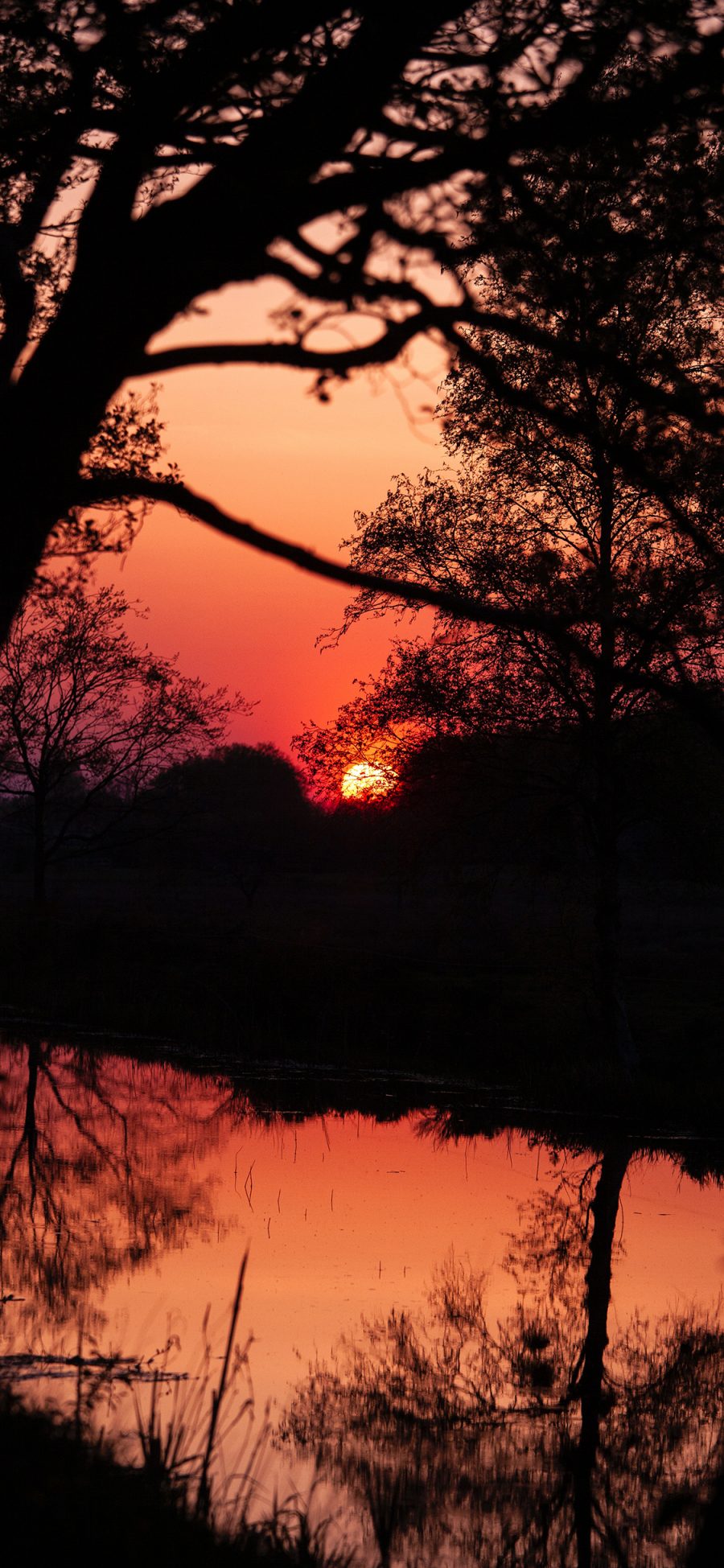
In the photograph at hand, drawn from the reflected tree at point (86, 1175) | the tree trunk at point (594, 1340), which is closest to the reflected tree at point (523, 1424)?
the tree trunk at point (594, 1340)

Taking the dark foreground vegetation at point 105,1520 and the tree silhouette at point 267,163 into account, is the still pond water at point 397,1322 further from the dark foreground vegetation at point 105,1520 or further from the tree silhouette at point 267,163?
the tree silhouette at point 267,163

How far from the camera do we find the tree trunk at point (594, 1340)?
7.54m

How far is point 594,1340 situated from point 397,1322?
4.91 feet

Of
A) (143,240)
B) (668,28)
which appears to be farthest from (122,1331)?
(668,28)

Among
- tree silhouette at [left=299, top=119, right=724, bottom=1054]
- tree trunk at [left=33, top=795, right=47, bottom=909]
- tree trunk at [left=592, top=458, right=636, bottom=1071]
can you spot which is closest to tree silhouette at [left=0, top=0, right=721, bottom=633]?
tree silhouette at [left=299, top=119, right=724, bottom=1054]

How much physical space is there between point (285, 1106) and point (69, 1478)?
14.4 m

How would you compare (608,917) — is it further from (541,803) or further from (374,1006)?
(374,1006)

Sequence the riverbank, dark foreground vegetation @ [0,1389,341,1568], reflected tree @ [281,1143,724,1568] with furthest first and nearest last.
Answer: the riverbank
reflected tree @ [281,1143,724,1568]
dark foreground vegetation @ [0,1389,341,1568]

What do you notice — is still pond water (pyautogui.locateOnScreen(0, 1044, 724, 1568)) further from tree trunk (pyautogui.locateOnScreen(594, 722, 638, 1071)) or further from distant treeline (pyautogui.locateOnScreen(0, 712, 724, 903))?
distant treeline (pyautogui.locateOnScreen(0, 712, 724, 903))

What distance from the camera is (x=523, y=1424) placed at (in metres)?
8.87

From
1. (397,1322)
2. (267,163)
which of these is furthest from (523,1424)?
(267,163)

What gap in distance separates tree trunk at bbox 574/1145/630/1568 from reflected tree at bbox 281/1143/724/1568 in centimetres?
2

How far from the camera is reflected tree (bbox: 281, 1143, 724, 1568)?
7191mm

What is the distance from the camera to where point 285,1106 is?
20938mm
